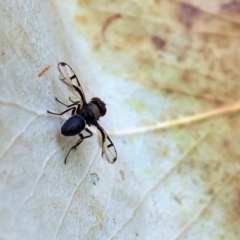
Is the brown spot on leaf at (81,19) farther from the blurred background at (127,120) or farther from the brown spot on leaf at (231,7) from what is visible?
the brown spot on leaf at (231,7)

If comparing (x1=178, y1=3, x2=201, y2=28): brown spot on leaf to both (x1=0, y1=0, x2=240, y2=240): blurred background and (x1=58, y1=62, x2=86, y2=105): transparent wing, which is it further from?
(x1=58, y1=62, x2=86, y2=105): transparent wing

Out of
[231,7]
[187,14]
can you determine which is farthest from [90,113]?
[231,7]

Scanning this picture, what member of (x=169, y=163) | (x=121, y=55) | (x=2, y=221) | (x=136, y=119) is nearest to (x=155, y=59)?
(x=121, y=55)

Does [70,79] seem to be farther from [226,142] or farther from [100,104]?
[226,142]

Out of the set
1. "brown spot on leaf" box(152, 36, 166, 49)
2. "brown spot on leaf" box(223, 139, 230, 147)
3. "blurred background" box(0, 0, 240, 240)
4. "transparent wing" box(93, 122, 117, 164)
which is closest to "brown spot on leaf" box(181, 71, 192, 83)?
"blurred background" box(0, 0, 240, 240)

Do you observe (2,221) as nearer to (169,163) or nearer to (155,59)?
(169,163)

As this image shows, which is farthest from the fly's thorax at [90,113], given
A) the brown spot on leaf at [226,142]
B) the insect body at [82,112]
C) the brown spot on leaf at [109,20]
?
the brown spot on leaf at [226,142]
